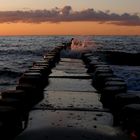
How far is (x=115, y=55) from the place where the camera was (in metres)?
42.8

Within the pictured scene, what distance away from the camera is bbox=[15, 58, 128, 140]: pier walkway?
735cm

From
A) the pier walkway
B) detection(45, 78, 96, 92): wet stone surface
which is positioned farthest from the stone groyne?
detection(45, 78, 96, 92): wet stone surface

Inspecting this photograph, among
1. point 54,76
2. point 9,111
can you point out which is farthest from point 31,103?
point 54,76

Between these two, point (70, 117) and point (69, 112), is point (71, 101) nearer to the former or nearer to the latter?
point (69, 112)

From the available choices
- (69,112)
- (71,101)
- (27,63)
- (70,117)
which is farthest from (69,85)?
(27,63)

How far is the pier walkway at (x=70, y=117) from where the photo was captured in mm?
7352

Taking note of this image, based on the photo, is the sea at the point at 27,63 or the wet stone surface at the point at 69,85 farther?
the sea at the point at 27,63

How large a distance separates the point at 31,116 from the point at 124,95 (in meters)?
1.84

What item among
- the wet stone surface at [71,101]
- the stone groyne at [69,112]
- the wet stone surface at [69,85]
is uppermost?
the stone groyne at [69,112]

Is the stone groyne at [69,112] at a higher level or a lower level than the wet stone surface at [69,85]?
higher

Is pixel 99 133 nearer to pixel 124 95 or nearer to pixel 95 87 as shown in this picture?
pixel 124 95

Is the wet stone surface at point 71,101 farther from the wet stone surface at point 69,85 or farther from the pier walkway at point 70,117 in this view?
the wet stone surface at point 69,85

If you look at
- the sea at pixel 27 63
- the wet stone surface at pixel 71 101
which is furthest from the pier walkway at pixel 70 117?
the sea at pixel 27 63

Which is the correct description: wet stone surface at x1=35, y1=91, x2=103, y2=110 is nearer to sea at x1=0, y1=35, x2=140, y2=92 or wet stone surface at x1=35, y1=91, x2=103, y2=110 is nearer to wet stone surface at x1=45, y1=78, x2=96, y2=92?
wet stone surface at x1=45, y1=78, x2=96, y2=92
